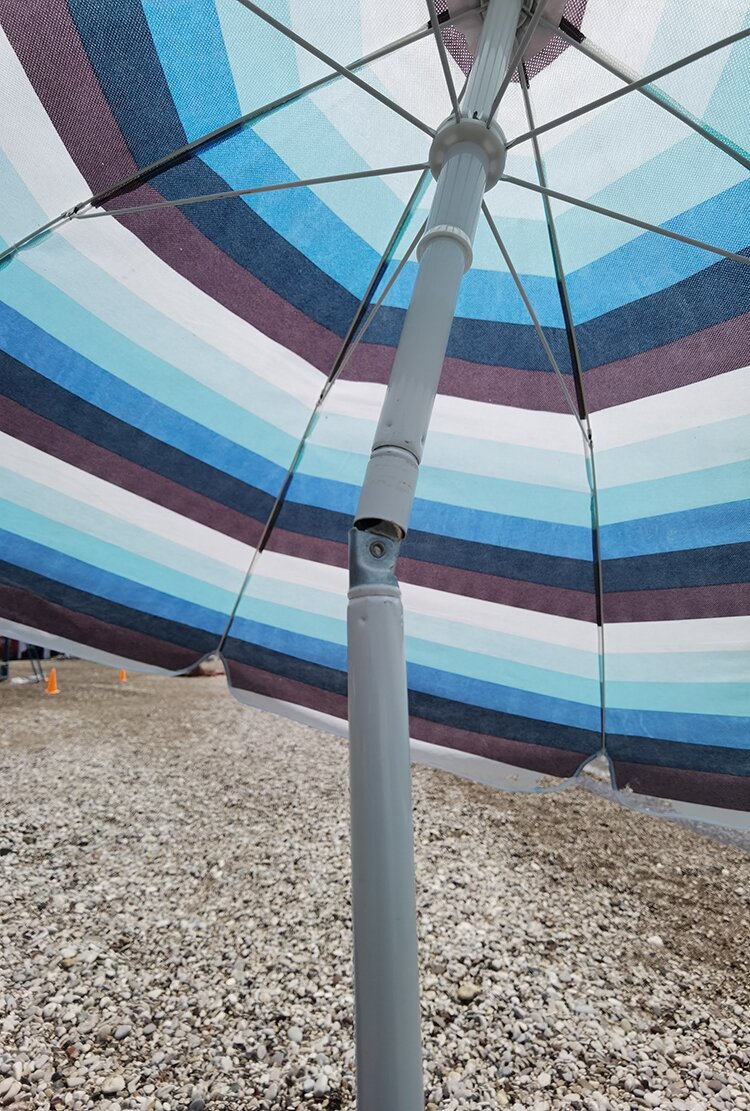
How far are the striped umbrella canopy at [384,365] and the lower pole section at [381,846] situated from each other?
3.46 ft

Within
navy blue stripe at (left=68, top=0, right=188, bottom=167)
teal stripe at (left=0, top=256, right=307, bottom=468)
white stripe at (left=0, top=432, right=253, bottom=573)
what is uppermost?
navy blue stripe at (left=68, top=0, right=188, bottom=167)

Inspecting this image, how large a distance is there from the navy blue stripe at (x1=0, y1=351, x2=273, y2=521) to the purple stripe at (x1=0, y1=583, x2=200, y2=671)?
53 cm

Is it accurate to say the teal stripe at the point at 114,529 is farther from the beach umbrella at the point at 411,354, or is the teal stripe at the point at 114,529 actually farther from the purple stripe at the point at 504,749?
the purple stripe at the point at 504,749

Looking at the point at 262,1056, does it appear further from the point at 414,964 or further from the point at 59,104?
the point at 59,104

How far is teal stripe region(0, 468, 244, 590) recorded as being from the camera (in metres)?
1.86

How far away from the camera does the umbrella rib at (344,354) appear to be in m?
1.75

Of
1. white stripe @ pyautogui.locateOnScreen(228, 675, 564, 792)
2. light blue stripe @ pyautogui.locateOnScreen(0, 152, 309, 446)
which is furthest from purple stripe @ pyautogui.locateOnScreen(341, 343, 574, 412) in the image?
white stripe @ pyautogui.locateOnScreen(228, 675, 564, 792)

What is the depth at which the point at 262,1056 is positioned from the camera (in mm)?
2143

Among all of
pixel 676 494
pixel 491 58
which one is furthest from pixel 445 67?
pixel 676 494

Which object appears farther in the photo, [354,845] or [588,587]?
[588,587]

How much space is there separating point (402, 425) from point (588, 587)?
1.41m

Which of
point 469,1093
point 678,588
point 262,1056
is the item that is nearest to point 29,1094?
point 262,1056

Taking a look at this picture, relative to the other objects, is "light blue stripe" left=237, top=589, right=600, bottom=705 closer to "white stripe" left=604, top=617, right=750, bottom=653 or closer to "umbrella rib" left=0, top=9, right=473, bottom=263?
"white stripe" left=604, top=617, right=750, bottom=653


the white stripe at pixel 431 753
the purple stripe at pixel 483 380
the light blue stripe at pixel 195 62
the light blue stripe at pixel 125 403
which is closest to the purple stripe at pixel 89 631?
the white stripe at pixel 431 753
